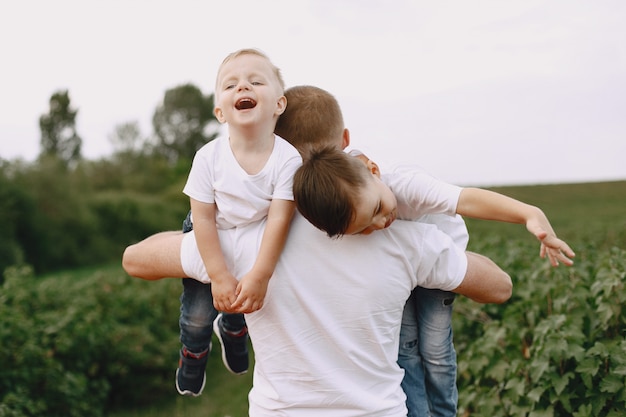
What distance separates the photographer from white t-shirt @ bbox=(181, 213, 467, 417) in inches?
72.8

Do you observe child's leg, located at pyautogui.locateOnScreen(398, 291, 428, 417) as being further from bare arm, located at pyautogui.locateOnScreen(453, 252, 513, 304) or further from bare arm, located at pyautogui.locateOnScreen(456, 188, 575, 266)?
bare arm, located at pyautogui.locateOnScreen(456, 188, 575, 266)

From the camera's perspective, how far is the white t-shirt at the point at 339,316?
1.85 meters

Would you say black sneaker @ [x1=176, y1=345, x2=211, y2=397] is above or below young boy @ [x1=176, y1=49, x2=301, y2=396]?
below

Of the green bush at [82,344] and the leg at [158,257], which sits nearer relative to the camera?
the leg at [158,257]

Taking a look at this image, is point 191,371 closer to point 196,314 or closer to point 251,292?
point 196,314

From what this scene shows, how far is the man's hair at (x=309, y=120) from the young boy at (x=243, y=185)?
0.04 metres

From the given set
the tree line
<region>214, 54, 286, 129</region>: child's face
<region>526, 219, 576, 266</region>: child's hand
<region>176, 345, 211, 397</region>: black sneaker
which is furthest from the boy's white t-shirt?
the tree line

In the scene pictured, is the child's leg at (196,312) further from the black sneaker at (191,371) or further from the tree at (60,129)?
the tree at (60,129)

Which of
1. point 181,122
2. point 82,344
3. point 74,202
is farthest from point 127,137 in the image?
point 82,344

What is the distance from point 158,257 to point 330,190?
0.70 meters

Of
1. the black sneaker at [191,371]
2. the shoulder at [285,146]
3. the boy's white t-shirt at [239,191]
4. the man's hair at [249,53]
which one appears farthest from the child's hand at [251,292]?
the black sneaker at [191,371]

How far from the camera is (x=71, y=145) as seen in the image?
46.1 metres

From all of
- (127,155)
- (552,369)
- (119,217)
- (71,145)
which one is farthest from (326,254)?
(71,145)

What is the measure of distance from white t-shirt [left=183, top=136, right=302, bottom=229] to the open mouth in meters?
0.13
